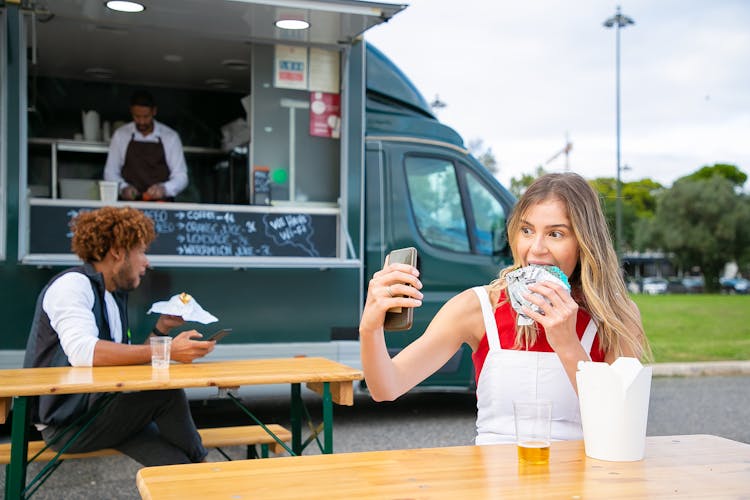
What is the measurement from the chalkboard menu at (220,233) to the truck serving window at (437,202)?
71cm

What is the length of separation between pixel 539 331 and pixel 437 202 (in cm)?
439

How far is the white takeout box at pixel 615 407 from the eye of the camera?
1952 millimetres

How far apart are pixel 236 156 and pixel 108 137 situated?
3.77ft

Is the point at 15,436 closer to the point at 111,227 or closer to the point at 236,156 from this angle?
the point at 111,227

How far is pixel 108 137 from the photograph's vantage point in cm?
793

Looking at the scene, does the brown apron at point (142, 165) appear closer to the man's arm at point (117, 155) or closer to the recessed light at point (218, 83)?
the man's arm at point (117, 155)

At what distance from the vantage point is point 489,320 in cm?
249

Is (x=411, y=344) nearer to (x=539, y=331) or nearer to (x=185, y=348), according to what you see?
(x=539, y=331)

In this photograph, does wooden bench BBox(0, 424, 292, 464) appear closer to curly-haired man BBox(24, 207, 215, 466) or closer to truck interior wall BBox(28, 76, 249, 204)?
curly-haired man BBox(24, 207, 215, 466)

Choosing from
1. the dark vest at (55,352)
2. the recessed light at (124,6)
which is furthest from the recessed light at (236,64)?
the dark vest at (55,352)

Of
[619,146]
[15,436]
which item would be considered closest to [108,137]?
[15,436]

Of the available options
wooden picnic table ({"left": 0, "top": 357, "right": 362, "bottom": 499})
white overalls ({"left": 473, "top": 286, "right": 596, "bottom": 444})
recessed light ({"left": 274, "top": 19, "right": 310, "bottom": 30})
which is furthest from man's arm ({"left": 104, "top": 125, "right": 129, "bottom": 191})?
white overalls ({"left": 473, "top": 286, "right": 596, "bottom": 444})

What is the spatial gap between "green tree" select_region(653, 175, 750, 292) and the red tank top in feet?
156

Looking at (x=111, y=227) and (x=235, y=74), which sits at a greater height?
(x=235, y=74)
